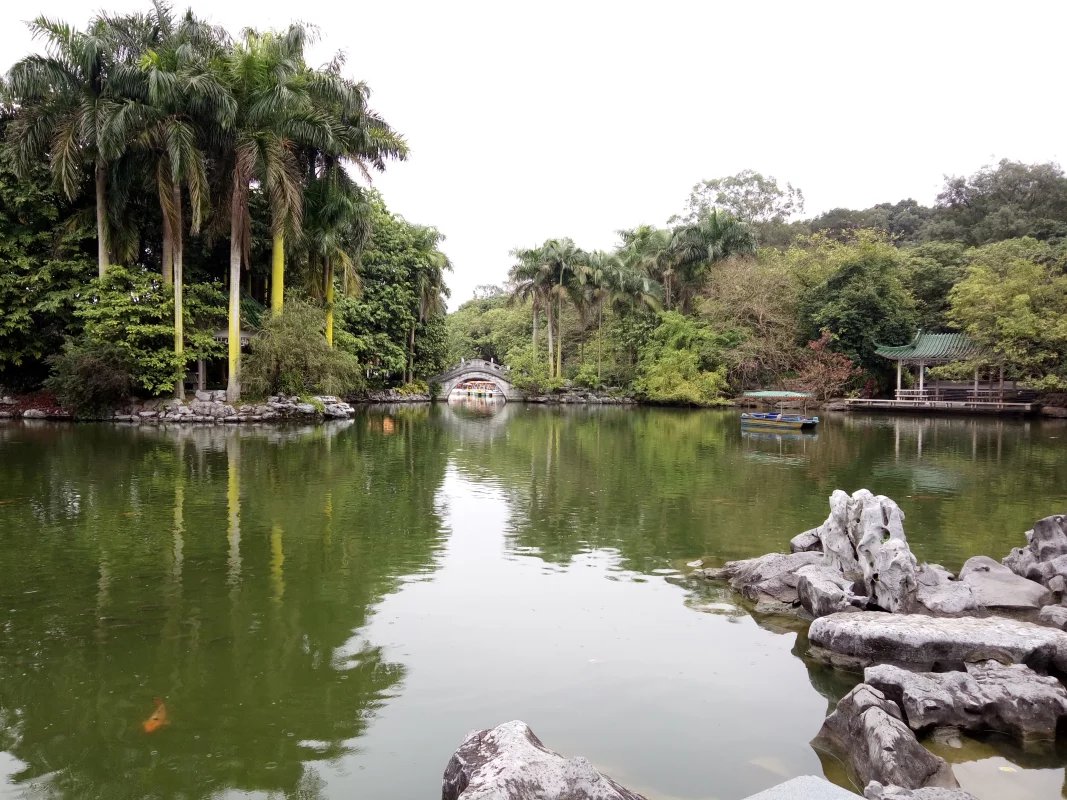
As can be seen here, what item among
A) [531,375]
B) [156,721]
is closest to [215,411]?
[156,721]

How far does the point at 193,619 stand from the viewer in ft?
20.5

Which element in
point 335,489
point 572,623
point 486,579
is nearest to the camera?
point 572,623

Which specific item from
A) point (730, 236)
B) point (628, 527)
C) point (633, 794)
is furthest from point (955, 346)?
point (633, 794)

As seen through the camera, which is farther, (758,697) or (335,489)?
(335,489)

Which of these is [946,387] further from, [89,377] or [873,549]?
[89,377]

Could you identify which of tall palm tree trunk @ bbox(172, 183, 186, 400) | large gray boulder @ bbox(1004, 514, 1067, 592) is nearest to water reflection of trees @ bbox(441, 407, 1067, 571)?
large gray boulder @ bbox(1004, 514, 1067, 592)

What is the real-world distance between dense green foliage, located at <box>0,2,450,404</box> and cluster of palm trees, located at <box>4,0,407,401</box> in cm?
6

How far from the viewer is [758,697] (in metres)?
5.16

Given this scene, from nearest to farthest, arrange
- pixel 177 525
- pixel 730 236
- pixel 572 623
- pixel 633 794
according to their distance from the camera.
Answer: pixel 633 794 → pixel 572 623 → pixel 177 525 → pixel 730 236

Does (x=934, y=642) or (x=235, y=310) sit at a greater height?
(x=235, y=310)

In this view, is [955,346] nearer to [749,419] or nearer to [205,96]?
[749,419]

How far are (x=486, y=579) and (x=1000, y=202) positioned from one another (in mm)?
56408

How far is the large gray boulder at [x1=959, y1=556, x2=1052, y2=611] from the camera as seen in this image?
22.2 ft

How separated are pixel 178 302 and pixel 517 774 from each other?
84.4 feet
